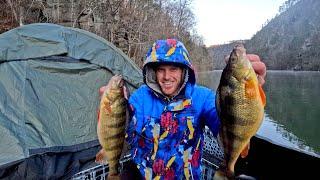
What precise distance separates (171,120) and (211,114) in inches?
15.7

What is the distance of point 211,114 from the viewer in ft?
10.6

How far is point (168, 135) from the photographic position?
337 cm

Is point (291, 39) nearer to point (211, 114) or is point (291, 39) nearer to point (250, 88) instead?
point (211, 114)

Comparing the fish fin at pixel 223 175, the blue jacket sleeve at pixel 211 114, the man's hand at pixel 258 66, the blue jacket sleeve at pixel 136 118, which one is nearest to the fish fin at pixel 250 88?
the man's hand at pixel 258 66

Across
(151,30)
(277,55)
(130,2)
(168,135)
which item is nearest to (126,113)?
(168,135)

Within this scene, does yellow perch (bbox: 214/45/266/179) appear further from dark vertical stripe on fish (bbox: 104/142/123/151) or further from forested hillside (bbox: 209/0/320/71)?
forested hillside (bbox: 209/0/320/71)

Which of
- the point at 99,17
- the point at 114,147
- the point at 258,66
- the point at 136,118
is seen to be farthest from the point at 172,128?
the point at 99,17

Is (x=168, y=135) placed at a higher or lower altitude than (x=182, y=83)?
lower

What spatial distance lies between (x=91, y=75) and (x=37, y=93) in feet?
3.50

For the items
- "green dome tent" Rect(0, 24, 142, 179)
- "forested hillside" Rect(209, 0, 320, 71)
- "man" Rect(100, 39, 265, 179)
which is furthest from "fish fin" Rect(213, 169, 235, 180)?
"forested hillside" Rect(209, 0, 320, 71)

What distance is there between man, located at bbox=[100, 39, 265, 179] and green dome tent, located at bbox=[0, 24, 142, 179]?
6.07 feet

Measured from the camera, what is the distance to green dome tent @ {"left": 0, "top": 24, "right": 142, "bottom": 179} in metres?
4.62

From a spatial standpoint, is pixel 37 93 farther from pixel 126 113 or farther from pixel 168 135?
pixel 126 113

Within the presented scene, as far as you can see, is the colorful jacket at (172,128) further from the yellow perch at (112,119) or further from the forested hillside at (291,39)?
the forested hillside at (291,39)
